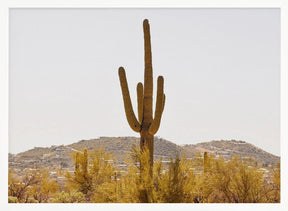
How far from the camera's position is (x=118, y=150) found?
71.9 feet

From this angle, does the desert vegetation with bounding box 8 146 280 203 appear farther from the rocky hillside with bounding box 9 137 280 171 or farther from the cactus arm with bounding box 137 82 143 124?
the rocky hillside with bounding box 9 137 280 171

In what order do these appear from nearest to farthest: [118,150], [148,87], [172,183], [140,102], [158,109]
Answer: [172,183] → [158,109] → [148,87] → [140,102] → [118,150]

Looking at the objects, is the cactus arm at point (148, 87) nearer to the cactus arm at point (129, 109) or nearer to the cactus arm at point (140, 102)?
the cactus arm at point (140, 102)

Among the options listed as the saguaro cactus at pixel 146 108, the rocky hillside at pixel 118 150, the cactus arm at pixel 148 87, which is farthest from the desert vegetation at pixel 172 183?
the rocky hillside at pixel 118 150

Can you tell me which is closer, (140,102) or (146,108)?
(146,108)

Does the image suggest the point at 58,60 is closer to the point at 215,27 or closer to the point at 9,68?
the point at 215,27

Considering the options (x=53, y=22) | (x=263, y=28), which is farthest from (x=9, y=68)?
(x=263, y=28)

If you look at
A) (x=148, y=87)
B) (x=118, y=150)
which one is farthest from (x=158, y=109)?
(x=118, y=150)

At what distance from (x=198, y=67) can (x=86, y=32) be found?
483cm

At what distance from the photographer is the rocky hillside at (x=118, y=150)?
19.1 m

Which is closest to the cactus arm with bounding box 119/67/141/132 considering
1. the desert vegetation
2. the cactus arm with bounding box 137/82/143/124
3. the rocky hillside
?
the cactus arm with bounding box 137/82/143/124

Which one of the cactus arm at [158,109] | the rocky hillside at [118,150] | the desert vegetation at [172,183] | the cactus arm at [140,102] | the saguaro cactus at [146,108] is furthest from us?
the rocky hillside at [118,150]

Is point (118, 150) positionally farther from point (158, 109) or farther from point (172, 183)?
point (172, 183)

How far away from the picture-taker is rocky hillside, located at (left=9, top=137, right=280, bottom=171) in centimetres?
1909
